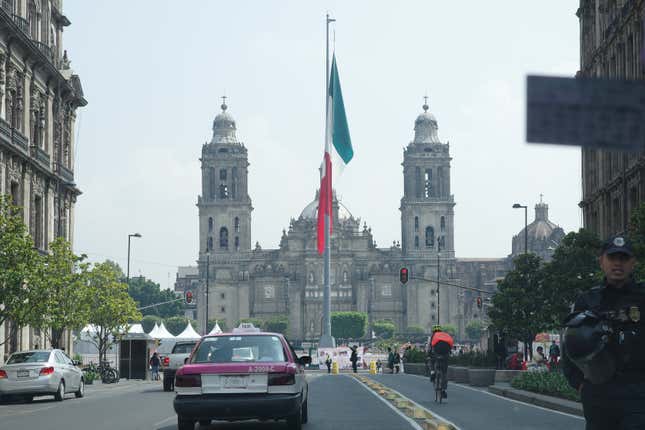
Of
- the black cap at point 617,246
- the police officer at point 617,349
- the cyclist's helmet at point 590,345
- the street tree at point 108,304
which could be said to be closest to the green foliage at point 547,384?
the police officer at point 617,349

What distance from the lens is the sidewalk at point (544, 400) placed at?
809 inches

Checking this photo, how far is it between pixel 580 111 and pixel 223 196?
538ft

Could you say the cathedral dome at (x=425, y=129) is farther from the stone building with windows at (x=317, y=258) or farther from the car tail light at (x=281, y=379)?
the car tail light at (x=281, y=379)

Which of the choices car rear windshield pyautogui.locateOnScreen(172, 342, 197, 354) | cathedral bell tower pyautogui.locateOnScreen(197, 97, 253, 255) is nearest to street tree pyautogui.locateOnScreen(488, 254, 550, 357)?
car rear windshield pyautogui.locateOnScreen(172, 342, 197, 354)

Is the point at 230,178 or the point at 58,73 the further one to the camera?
the point at 230,178

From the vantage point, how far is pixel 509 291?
5762 cm

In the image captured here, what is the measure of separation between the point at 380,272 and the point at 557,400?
5774 inches

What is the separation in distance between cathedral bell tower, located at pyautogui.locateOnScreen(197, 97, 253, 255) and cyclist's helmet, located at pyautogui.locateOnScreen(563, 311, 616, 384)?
522 feet

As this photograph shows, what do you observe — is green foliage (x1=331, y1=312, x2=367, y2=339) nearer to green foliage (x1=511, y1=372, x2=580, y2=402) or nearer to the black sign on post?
green foliage (x1=511, y1=372, x2=580, y2=402)

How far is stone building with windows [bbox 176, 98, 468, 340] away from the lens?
538 ft

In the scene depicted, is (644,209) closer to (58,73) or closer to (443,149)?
(58,73)

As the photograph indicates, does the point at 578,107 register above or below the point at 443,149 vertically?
below

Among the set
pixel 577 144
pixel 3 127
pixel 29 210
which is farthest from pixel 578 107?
pixel 29 210

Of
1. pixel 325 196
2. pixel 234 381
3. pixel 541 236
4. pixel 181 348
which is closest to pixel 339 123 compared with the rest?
pixel 325 196
